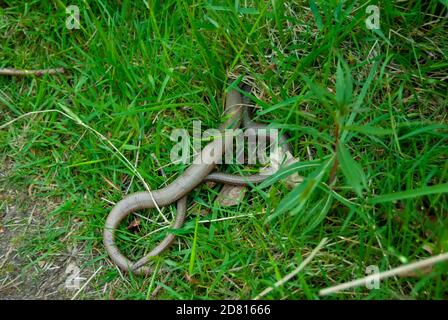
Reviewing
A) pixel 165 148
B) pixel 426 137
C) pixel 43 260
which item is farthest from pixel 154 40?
pixel 426 137

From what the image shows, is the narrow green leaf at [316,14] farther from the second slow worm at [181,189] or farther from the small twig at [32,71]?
the small twig at [32,71]

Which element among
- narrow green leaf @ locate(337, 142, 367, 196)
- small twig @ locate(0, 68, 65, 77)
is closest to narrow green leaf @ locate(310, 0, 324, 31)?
narrow green leaf @ locate(337, 142, 367, 196)

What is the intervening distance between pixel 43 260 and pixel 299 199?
146 cm

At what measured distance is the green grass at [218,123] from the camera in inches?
88.8

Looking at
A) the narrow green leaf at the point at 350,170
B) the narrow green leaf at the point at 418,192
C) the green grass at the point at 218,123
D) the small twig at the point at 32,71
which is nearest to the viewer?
the narrow green leaf at the point at 350,170

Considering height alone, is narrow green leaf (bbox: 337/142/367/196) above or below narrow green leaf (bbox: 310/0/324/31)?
below

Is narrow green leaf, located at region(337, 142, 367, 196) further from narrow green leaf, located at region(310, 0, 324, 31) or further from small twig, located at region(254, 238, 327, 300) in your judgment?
narrow green leaf, located at region(310, 0, 324, 31)

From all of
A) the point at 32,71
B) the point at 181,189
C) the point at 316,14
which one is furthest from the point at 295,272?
the point at 32,71

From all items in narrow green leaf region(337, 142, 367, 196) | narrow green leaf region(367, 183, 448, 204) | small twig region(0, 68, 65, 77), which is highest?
narrow green leaf region(337, 142, 367, 196)

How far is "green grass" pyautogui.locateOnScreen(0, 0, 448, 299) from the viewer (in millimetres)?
2256

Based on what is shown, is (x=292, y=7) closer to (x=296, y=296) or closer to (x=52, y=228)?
(x=296, y=296)

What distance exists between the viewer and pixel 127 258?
2.60 m

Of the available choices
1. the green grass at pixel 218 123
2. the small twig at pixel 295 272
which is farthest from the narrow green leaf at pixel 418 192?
the small twig at pixel 295 272

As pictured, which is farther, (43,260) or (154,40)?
(154,40)
